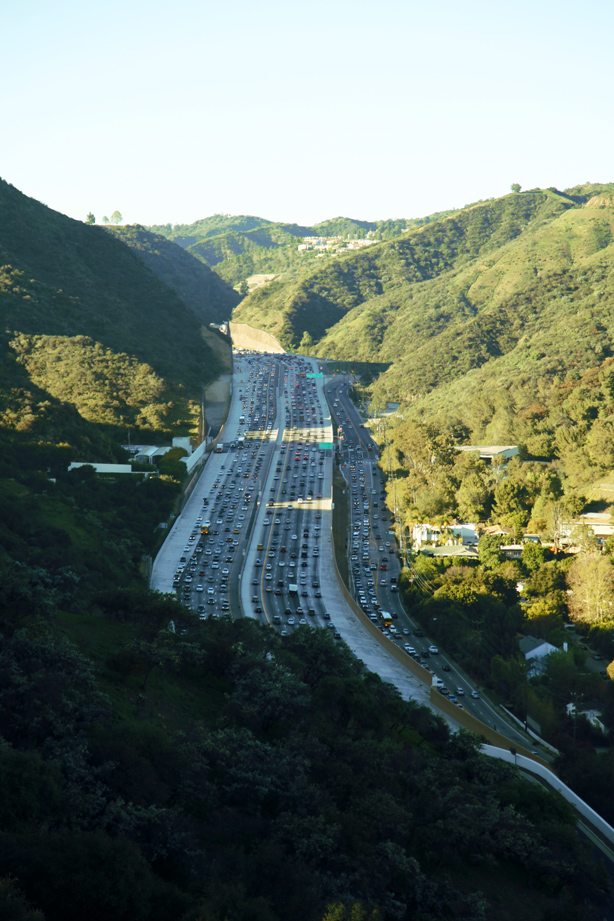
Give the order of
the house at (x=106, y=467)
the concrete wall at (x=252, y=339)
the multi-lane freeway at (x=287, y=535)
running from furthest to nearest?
the concrete wall at (x=252, y=339) → the house at (x=106, y=467) → the multi-lane freeway at (x=287, y=535)

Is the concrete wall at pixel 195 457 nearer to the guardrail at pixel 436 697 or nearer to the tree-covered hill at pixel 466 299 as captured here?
the guardrail at pixel 436 697

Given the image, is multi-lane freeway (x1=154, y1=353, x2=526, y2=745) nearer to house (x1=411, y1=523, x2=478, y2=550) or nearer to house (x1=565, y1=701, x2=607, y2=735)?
house (x1=411, y1=523, x2=478, y2=550)

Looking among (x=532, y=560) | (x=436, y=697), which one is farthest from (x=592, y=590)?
(x=436, y=697)

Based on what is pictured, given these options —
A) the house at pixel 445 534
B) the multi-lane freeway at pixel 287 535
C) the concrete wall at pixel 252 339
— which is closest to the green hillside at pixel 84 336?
the multi-lane freeway at pixel 287 535

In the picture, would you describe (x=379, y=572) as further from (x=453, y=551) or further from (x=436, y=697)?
(x=436, y=697)

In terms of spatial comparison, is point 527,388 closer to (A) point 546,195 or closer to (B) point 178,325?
(B) point 178,325

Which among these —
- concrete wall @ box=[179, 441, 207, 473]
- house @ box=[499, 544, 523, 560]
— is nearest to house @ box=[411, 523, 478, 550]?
house @ box=[499, 544, 523, 560]
